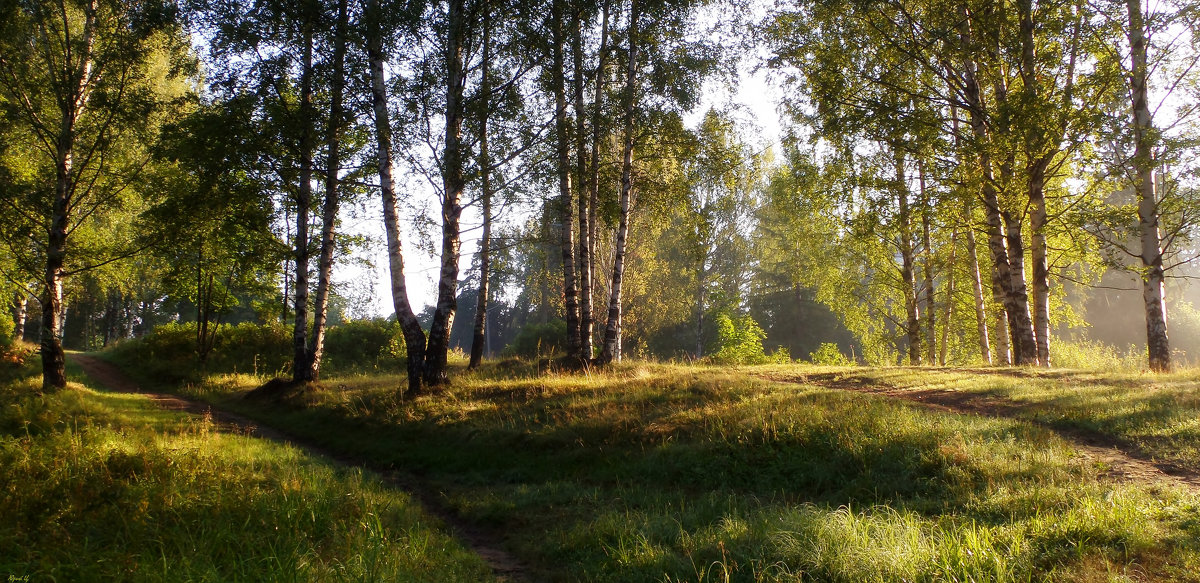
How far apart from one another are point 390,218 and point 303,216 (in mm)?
5520

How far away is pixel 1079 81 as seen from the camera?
15.4 m

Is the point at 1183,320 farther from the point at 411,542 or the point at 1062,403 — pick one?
the point at 411,542

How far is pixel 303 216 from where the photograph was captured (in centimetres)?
1756

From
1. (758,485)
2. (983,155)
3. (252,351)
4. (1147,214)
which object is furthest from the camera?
(252,351)

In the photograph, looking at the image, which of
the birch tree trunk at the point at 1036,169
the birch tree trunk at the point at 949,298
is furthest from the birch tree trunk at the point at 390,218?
the birch tree trunk at the point at 949,298

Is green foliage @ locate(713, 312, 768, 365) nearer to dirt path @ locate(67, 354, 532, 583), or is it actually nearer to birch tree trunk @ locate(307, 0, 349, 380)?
birch tree trunk @ locate(307, 0, 349, 380)

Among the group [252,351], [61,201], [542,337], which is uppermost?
[61,201]

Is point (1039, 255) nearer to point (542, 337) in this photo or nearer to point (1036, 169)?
point (1036, 169)

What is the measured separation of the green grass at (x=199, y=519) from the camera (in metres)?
4.46

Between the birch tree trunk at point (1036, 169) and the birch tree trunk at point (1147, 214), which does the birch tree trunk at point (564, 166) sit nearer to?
the birch tree trunk at point (1036, 169)

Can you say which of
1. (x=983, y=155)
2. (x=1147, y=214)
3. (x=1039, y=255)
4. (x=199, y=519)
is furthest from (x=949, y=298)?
(x=199, y=519)

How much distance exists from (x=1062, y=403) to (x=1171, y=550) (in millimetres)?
6511

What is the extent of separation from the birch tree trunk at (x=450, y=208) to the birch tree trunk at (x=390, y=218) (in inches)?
12.7

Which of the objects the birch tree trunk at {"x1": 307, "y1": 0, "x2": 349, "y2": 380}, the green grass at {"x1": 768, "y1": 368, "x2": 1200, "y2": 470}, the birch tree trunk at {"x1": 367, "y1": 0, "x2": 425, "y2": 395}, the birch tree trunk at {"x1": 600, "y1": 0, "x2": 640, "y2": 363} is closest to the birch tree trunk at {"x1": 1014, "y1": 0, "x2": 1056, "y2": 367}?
the green grass at {"x1": 768, "y1": 368, "x2": 1200, "y2": 470}
